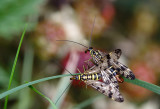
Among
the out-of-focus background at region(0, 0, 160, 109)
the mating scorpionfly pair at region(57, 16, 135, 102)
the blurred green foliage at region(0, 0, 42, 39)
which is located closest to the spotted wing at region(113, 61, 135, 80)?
the mating scorpionfly pair at region(57, 16, 135, 102)

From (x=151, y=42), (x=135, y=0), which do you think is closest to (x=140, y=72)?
(x=151, y=42)

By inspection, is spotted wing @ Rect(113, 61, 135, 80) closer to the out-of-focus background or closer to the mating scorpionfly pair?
the mating scorpionfly pair

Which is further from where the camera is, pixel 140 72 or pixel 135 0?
pixel 135 0

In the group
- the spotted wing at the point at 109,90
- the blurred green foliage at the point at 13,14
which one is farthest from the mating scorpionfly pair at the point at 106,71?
the blurred green foliage at the point at 13,14

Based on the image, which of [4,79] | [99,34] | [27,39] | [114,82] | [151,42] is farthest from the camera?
[151,42]

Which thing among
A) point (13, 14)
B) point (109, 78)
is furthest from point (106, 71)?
point (13, 14)

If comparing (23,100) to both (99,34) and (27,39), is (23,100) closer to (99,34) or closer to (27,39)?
(27,39)

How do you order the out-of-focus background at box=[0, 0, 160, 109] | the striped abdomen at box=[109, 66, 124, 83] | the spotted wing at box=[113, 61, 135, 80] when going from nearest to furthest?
1. the spotted wing at box=[113, 61, 135, 80]
2. the striped abdomen at box=[109, 66, 124, 83]
3. the out-of-focus background at box=[0, 0, 160, 109]

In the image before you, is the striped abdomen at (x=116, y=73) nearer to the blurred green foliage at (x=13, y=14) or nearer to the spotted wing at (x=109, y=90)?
the spotted wing at (x=109, y=90)

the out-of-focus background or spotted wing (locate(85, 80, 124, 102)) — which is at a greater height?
the out-of-focus background
